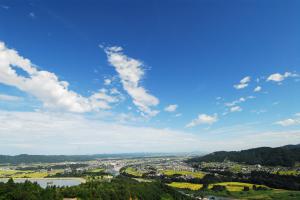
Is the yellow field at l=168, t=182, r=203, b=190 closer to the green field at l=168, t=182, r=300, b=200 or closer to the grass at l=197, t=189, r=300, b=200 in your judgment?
the green field at l=168, t=182, r=300, b=200

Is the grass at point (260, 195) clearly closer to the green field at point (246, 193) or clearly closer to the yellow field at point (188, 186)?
the green field at point (246, 193)

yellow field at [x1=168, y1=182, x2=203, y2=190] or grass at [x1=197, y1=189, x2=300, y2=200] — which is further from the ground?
yellow field at [x1=168, y1=182, x2=203, y2=190]

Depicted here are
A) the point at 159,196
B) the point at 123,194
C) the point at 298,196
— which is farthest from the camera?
the point at 298,196

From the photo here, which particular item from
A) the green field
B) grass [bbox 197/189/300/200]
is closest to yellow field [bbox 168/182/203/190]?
the green field

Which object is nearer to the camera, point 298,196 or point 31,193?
point 31,193

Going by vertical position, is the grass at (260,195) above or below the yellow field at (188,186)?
below

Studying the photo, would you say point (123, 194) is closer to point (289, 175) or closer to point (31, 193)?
point (31, 193)

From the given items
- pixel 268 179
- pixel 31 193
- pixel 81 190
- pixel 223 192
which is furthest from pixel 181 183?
pixel 31 193

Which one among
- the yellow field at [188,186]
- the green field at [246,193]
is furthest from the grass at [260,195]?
the yellow field at [188,186]

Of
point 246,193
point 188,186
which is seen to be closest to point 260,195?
point 246,193

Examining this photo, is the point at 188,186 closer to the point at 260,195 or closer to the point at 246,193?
the point at 246,193

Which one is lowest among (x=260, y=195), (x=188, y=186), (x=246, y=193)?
(x=260, y=195)
